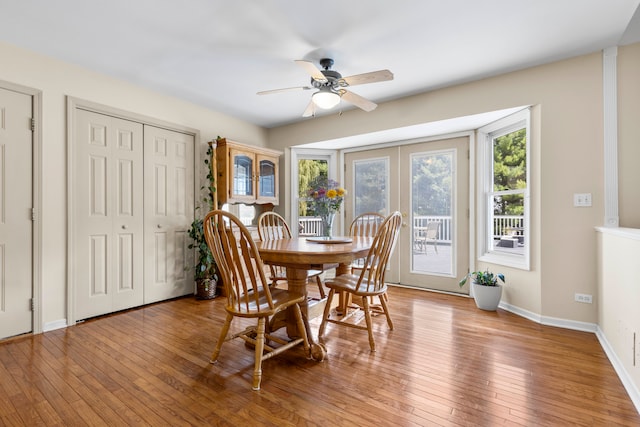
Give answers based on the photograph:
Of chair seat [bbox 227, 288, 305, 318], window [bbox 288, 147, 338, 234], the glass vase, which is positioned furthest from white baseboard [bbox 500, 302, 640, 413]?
window [bbox 288, 147, 338, 234]

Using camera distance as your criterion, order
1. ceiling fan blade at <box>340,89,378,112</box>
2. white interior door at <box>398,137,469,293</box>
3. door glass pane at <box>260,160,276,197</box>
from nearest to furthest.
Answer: ceiling fan blade at <box>340,89,378,112</box> → white interior door at <box>398,137,469,293</box> → door glass pane at <box>260,160,276,197</box>

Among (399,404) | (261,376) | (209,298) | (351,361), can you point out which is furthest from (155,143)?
(399,404)

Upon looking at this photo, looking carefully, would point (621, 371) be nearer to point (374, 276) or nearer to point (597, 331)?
point (597, 331)

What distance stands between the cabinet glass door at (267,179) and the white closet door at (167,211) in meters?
0.93

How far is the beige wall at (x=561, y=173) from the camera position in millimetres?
2566

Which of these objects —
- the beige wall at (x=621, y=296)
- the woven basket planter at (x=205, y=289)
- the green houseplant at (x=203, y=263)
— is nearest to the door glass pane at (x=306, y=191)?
the green houseplant at (x=203, y=263)

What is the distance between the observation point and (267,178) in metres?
4.46

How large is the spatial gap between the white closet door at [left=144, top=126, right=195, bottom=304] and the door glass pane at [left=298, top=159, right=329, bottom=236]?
1.60 meters

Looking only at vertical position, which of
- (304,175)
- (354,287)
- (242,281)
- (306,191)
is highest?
(304,175)

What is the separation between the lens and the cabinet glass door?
14.3 feet

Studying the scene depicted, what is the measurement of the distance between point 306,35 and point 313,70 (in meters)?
0.31

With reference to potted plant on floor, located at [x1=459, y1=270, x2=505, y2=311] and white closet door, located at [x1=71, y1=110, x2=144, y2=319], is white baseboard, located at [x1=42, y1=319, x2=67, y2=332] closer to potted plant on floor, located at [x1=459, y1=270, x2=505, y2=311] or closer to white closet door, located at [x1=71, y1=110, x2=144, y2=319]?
white closet door, located at [x1=71, y1=110, x2=144, y2=319]

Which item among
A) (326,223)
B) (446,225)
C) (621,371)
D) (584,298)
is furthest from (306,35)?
(584,298)

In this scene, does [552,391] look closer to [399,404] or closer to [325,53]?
[399,404]
